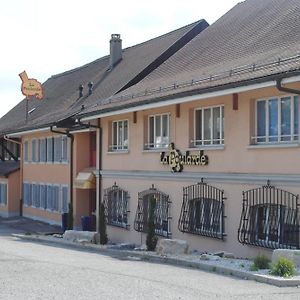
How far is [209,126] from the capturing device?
61.3 feet

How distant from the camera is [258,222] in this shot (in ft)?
53.8

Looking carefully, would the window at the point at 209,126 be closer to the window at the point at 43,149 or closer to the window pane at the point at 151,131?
the window pane at the point at 151,131

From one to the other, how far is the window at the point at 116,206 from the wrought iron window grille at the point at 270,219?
723cm

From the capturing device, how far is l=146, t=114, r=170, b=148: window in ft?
68.3

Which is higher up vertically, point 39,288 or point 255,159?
point 255,159

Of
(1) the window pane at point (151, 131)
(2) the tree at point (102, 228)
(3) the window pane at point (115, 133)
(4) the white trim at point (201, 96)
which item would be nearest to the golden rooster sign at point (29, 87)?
(3) the window pane at point (115, 133)

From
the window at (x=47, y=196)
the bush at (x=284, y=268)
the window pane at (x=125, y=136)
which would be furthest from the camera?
the window at (x=47, y=196)

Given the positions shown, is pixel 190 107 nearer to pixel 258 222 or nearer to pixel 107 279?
pixel 258 222

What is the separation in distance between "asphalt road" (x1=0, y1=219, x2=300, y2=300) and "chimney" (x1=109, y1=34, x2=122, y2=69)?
63.6 feet

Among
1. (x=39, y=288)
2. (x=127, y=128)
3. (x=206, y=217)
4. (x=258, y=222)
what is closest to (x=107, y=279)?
(x=39, y=288)

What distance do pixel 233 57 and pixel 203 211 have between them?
15.3 feet

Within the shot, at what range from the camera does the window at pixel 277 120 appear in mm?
15312

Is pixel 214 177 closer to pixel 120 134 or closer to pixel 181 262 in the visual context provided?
pixel 181 262

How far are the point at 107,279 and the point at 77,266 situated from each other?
239 cm
